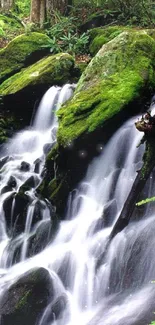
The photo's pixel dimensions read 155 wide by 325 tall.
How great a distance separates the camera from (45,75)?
9.87 meters

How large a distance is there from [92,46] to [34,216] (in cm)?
613

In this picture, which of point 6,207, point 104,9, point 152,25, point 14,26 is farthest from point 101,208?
point 14,26

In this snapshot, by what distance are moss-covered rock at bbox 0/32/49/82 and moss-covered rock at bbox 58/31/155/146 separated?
3016 millimetres

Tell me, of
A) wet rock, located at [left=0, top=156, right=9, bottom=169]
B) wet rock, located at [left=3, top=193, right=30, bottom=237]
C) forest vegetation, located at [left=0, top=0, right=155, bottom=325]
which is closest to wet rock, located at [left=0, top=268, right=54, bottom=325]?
forest vegetation, located at [left=0, top=0, right=155, bottom=325]

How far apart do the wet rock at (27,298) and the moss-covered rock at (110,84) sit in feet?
7.76

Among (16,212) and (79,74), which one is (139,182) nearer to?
(16,212)

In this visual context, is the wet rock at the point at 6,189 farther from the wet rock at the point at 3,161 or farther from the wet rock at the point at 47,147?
the wet rock at the point at 47,147

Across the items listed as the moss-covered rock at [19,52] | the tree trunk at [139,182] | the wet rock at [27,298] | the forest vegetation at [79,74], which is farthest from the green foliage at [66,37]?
the wet rock at [27,298]

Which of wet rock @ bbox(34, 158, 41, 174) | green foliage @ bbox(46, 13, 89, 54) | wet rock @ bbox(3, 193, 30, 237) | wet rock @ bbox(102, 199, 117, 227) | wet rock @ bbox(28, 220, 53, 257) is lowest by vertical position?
wet rock @ bbox(102, 199, 117, 227)

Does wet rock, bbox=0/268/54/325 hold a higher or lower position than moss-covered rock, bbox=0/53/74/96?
lower

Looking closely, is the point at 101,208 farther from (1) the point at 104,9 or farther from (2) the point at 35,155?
(1) the point at 104,9

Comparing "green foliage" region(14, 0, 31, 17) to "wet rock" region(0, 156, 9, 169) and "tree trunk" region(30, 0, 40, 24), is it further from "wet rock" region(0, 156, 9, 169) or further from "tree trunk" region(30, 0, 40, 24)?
"wet rock" region(0, 156, 9, 169)

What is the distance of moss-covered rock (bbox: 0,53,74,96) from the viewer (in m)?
9.73

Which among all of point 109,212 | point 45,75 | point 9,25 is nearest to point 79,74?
point 45,75
